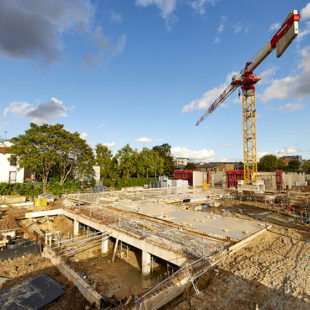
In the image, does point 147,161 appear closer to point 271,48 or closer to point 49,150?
point 49,150

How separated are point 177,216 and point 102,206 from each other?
27.4ft

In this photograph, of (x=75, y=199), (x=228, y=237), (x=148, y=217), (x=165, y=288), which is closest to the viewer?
(x=165, y=288)

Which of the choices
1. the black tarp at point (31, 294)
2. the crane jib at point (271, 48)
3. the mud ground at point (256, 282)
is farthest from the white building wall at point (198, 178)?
the black tarp at point (31, 294)

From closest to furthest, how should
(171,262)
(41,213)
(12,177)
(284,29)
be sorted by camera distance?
(171,262) < (41,213) < (284,29) < (12,177)

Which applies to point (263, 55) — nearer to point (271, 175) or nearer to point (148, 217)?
point (271, 175)

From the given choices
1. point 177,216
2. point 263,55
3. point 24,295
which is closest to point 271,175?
point 263,55

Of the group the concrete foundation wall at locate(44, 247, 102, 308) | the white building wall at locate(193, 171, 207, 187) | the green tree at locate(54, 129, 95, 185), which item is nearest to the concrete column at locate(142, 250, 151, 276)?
the concrete foundation wall at locate(44, 247, 102, 308)

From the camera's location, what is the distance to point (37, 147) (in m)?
28.0

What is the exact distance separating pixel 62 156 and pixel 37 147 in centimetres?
419

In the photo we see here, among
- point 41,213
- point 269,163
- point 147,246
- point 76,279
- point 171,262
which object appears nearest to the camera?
point 76,279

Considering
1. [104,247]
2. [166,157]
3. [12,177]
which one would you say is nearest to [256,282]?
[104,247]

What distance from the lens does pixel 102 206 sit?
21.0 m

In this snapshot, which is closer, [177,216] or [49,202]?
[177,216]

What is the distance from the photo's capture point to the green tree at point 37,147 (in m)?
26.4
